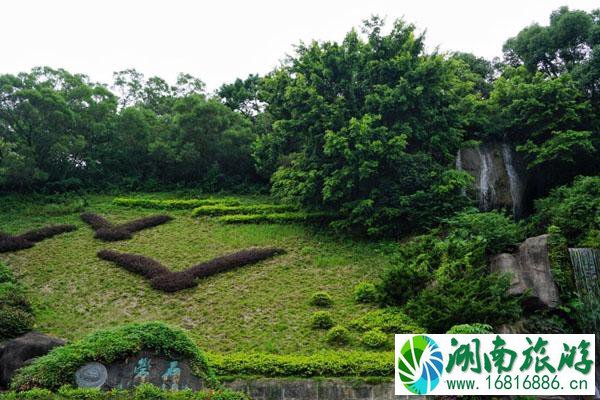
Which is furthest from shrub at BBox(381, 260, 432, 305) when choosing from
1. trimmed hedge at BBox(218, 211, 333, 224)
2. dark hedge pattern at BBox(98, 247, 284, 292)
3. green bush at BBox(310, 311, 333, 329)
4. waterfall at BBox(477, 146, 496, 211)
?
waterfall at BBox(477, 146, 496, 211)

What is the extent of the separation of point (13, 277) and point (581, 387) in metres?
A: 14.4

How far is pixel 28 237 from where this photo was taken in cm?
1759

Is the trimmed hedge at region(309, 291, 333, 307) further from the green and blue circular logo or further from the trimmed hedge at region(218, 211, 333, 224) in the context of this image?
the trimmed hedge at region(218, 211, 333, 224)

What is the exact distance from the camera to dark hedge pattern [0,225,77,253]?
1681cm

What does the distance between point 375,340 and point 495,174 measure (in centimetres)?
1063

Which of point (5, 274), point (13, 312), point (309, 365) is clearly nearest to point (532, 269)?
point (309, 365)

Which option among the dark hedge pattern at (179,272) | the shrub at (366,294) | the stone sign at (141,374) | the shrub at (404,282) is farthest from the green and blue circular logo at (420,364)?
the dark hedge pattern at (179,272)

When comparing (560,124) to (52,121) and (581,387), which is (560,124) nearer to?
(581,387)

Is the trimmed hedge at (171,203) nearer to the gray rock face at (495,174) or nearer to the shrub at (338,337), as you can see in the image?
the gray rock face at (495,174)

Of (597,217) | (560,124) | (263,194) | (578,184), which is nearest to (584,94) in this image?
(560,124)

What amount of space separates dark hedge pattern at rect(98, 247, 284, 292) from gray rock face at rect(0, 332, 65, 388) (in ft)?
13.7

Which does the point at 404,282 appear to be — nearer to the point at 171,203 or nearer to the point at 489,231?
the point at 489,231

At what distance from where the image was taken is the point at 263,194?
23844mm

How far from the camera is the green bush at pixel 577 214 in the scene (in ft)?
41.8
